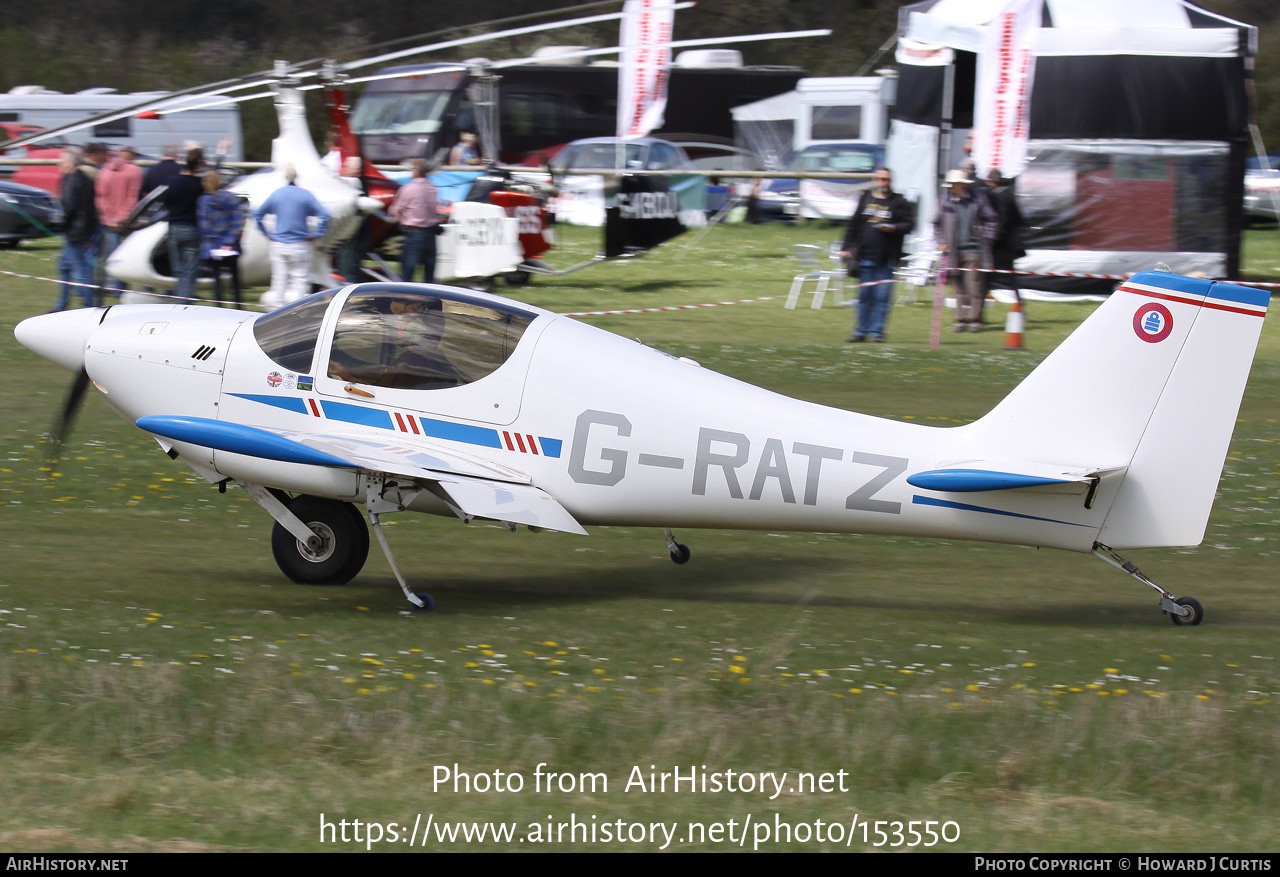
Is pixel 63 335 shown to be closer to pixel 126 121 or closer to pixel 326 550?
pixel 326 550

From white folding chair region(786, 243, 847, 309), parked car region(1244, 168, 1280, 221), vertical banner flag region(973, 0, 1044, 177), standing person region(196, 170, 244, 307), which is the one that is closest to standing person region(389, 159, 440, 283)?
standing person region(196, 170, 244, 307)

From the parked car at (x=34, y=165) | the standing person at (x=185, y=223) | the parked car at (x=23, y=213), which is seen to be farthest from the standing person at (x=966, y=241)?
the parked car at (x=34, y=165)

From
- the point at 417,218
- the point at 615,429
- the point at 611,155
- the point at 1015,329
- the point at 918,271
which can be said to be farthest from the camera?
the point at 611,155

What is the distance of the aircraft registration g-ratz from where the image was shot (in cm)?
796

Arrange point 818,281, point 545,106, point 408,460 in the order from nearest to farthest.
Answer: point 408,460 < point 818,281 < point 545,106

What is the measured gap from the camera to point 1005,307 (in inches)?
1005

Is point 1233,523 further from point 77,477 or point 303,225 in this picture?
point 303,225

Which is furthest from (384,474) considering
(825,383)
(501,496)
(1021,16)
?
(1021,16)

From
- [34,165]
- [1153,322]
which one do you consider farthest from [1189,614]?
[34,165]

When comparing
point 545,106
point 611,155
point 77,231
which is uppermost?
point 545,106

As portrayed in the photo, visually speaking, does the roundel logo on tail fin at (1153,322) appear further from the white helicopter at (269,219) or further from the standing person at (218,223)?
the standing person at (218,223)

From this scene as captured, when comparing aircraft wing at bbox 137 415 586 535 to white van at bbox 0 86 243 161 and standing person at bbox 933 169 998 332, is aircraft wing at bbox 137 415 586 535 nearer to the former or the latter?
standing person at bbox 933 169 998 332

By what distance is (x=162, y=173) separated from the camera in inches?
866

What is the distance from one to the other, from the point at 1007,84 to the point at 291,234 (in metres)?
Result: 12.1
